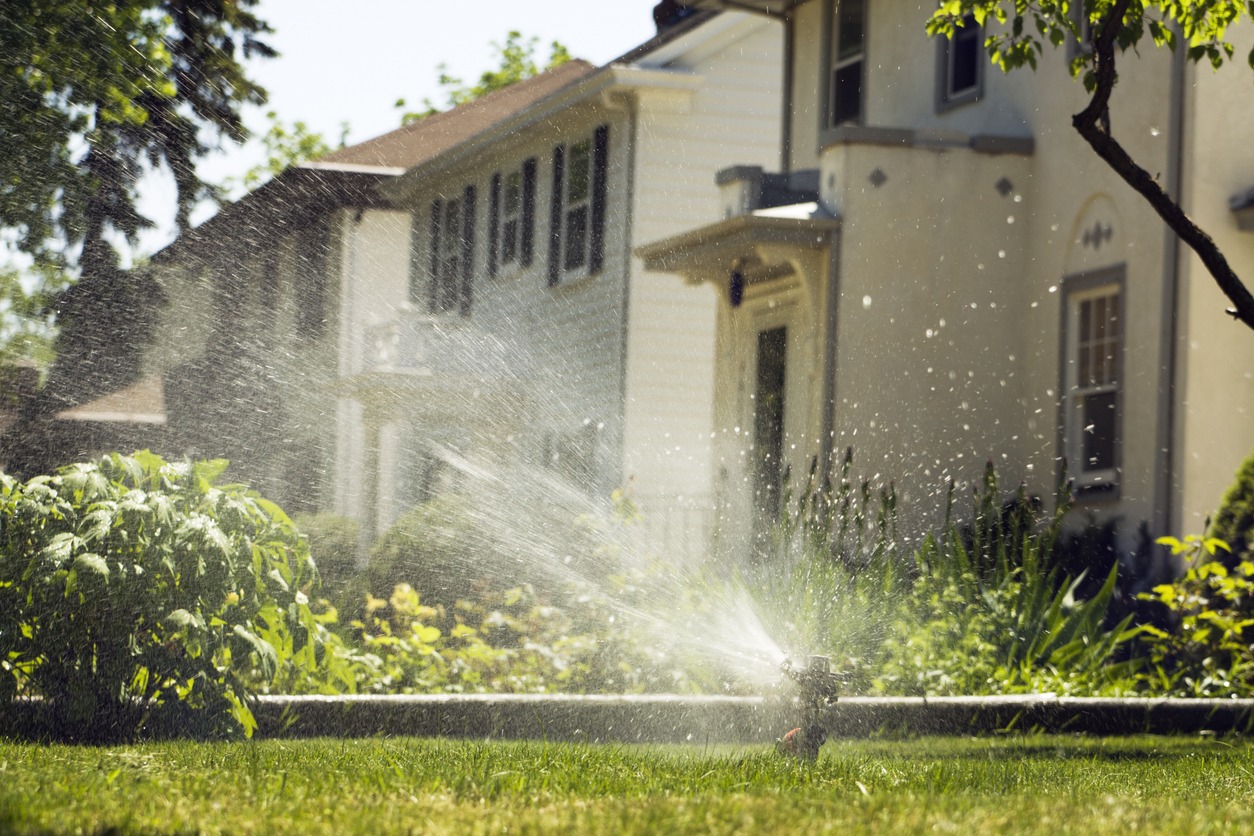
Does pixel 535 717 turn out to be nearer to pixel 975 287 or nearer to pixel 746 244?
pixel 746 244

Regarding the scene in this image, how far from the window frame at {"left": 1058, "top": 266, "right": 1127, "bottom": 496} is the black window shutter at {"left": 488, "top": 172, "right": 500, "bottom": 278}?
12208 mm

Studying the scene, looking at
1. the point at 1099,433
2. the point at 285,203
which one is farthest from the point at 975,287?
the point at 285,203

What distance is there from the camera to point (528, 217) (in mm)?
23938

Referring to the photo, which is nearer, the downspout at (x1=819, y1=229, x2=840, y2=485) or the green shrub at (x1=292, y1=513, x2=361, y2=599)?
the downspout at (x1=819, y1=229, x2=840, y2=485)

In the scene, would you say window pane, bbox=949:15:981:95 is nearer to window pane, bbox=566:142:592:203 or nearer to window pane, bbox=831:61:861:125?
window pane, bbox=831:61:861:125

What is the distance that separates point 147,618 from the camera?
682 centimetres

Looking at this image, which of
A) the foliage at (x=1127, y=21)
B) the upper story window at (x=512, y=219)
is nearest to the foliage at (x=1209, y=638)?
the foliage at (x=1127, y=21)

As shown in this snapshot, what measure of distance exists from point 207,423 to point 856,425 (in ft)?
75.4

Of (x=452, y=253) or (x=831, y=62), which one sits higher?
(x=831, y=62)

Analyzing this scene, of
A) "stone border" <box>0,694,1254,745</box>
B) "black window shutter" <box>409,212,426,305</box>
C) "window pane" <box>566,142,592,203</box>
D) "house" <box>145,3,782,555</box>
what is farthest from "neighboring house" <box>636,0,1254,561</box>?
"black window shutter" <box>409,212,426,305</box>

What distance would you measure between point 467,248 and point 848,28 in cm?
1003

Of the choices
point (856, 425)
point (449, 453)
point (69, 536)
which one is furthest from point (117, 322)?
point (69, 536)

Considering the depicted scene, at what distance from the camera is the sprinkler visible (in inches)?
240

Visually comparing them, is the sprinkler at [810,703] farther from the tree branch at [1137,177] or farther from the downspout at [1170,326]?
the downspout at [1170,326]
